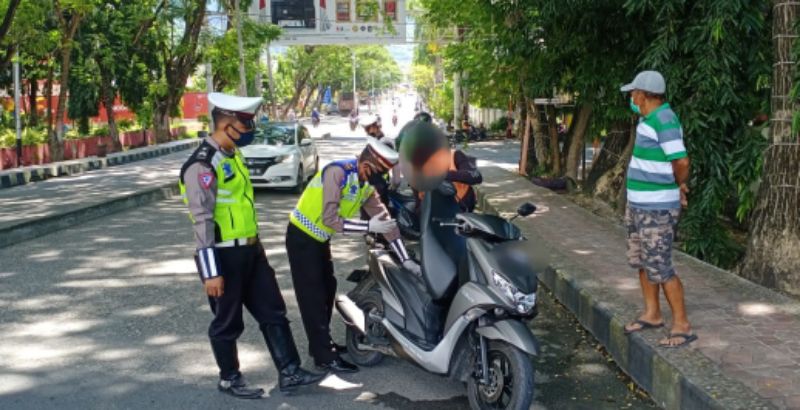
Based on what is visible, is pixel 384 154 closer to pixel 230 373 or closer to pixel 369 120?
pixel 230 373

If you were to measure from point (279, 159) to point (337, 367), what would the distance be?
9.88m

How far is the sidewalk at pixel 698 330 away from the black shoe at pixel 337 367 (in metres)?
1.37

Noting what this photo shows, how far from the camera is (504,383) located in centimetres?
381

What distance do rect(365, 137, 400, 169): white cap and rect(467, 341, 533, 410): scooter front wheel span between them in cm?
110

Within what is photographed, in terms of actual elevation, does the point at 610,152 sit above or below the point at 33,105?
below

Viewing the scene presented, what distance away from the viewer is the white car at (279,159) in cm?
1411

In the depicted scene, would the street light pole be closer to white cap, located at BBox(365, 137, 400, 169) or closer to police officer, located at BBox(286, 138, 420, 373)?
police officer, located at BBox(286, 138, 420, 373)

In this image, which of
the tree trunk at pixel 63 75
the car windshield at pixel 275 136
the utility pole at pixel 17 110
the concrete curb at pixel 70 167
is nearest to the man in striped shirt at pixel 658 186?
the car windshield at pixel 275 136

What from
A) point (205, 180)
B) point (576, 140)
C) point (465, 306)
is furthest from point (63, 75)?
point (465, 306)

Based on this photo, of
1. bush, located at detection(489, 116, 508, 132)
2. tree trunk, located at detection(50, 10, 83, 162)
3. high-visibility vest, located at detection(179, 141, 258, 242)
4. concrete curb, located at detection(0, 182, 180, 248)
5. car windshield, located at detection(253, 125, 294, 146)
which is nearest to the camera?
high-visibility vest, located at detection(179, 141, 258, 242)

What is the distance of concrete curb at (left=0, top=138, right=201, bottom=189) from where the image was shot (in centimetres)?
1756

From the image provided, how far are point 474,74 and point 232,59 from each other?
16.9 m

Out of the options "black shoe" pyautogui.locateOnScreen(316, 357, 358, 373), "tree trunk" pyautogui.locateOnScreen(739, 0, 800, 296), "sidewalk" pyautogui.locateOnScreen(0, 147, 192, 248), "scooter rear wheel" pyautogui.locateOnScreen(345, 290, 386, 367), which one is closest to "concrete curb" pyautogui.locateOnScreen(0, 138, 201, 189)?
"sidewalk" pyautogui.locateOnScreen(0, 147, 192, 248)

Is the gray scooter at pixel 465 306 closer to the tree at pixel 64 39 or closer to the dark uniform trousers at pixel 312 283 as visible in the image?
the dark uniform trousers at pixel 312 283
